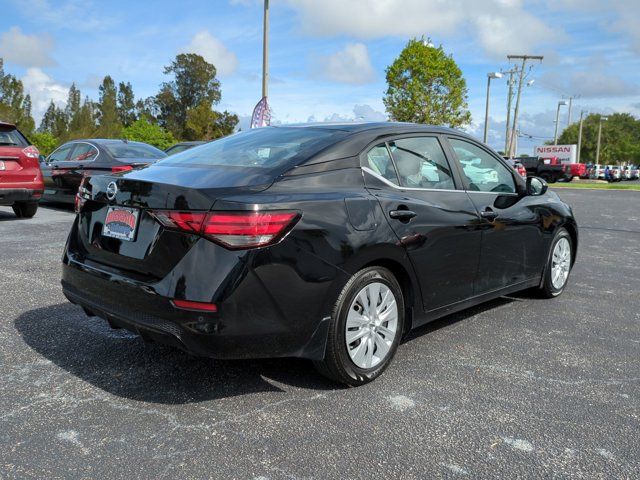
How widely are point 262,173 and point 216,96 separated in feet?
230

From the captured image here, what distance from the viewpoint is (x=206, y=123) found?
202 ft

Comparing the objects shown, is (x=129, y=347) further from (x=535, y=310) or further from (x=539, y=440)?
(x=535, y=310)

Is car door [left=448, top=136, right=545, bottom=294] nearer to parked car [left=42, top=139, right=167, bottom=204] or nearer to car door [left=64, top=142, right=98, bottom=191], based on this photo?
parked car [left=42, top=139, right=167, bottom=204]

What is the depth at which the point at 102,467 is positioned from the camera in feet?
7.80

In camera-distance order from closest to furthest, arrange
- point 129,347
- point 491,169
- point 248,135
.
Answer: point 129,347, point 248,135, point 491,169

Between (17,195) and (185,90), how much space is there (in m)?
64.1

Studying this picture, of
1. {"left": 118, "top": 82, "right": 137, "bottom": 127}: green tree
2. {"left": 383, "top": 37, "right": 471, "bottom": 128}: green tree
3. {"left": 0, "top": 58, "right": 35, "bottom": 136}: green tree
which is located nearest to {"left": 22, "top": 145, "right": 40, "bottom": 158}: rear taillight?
{"left": 383, "top": 37, "right": 471, "bottom": 128}: green tree

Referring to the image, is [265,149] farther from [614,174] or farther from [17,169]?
[614,174]

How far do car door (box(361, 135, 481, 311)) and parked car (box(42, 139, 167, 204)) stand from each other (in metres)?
7.09

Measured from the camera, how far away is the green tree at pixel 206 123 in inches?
2392

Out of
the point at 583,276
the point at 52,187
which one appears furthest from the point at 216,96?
the point at 583,276

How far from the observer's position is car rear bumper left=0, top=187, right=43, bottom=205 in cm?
890

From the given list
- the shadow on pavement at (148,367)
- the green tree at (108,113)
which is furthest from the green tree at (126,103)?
the shadow on pavement at (148,367)

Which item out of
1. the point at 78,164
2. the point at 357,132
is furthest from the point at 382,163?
the point at 78,164
